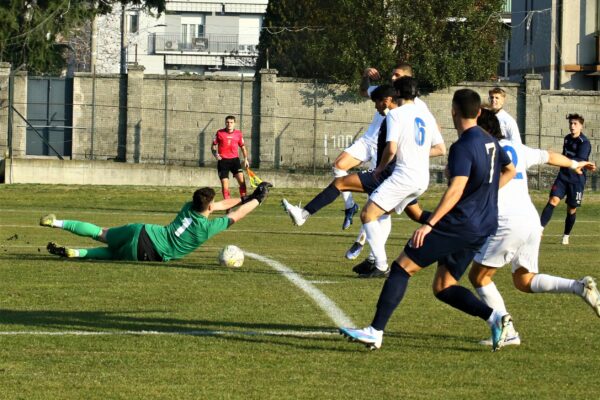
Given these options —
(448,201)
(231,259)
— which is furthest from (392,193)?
(231,259)

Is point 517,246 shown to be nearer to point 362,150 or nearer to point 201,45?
point 362,150

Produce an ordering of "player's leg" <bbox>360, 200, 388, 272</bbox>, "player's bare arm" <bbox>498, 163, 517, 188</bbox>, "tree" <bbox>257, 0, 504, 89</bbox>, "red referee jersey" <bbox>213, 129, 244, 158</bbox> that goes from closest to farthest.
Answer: "player's bare arm" <bbox>498, 163, 517, 188</bbox>, "player's leg" <bbox>360, 200, 388, 272</bbox>, "red referee jersey" <bbox>213, 129, 244, 158</bbox>, "tree" <bbox>257, 0, 504, 89</bbox>

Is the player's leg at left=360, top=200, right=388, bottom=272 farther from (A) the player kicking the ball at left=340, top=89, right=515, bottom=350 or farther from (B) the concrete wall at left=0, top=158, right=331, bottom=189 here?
(B) the concrete wall at left=0, top=158, right=331, bottom=189

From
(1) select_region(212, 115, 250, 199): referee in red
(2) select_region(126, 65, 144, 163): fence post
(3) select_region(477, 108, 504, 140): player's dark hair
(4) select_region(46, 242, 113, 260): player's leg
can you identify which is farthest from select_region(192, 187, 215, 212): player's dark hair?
(2) select_region(126, 65, 144, 163): fence post

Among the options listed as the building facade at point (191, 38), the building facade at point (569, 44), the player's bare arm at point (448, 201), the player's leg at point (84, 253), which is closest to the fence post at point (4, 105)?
the building facade at point (569, 44)

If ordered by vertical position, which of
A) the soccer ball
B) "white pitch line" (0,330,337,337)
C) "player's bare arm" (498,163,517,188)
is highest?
"player's bare arm" (498,163,517,188)

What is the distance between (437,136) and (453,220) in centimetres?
370

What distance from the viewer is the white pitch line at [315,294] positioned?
973 cm

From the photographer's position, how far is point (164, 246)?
1353 centimetres

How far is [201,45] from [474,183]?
269 feet

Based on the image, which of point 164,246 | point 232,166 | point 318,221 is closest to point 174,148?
point 232,166

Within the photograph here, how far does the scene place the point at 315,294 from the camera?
11258 millimetres

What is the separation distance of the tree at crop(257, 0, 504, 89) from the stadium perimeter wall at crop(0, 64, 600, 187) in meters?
2.03

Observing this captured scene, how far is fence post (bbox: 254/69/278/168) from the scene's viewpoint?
127ft
